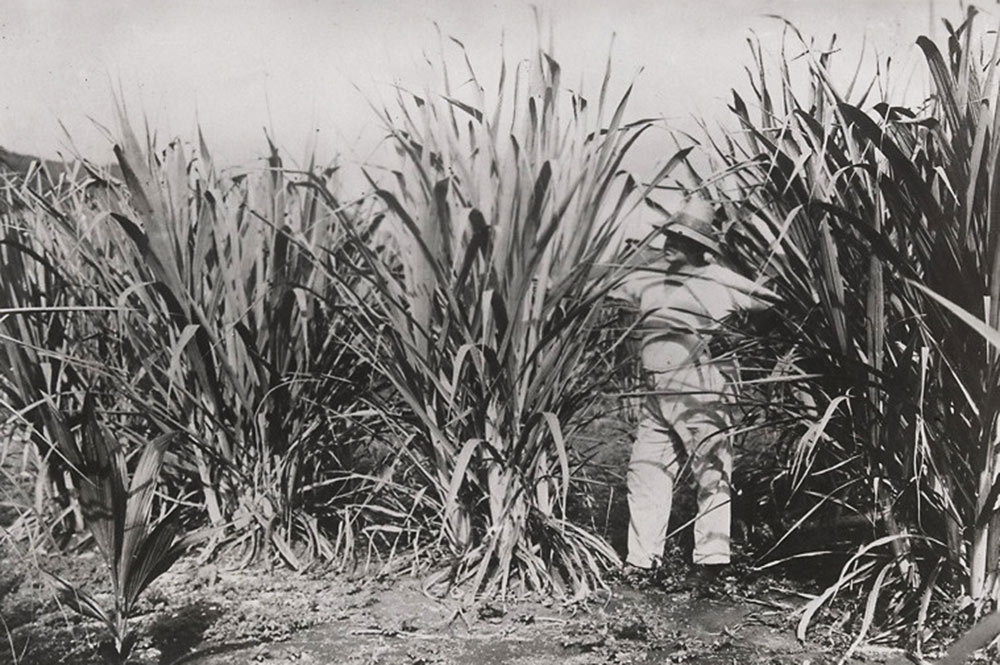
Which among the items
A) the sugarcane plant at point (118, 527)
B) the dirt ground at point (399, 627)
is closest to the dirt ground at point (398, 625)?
the dirt ground at point (399, 627)

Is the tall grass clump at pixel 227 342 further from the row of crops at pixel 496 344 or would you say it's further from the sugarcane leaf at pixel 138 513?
the sugarcane leaf at pixel 138 513

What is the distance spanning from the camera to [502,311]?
8.79 ft

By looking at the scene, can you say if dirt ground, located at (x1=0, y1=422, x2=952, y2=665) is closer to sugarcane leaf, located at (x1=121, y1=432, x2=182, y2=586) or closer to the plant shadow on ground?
the plant shadow on ground

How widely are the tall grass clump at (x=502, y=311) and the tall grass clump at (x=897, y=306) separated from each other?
467 millimetres

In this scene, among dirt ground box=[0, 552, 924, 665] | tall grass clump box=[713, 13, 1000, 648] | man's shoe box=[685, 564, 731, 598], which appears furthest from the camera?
man's shoe box=[685, 564, 731, 598]

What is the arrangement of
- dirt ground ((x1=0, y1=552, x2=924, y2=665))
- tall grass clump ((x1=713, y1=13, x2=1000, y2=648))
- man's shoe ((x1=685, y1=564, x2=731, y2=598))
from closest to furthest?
tall grass clump ((x1=713, y1=13, x2=1000, y2=648)) → dirt ground ((x1=0, y1=552, x2=924, y2=665)) → man's shoe ((x1=685, y1=564, x2=731, y2=598))

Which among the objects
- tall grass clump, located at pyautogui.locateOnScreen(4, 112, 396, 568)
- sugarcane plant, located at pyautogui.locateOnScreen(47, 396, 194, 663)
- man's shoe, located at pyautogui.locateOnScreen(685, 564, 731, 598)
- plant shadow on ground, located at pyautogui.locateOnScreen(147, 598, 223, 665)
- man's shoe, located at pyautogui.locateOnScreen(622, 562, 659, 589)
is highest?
tall grass clump, located at pyautogui.locateOnScreen(4, 112, 396, 568)

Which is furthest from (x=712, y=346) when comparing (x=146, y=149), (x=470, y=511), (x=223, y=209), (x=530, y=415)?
(x=146, y=149)

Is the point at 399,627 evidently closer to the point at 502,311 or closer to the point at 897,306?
the point at 502,311

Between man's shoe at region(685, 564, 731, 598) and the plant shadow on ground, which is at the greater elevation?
the plant shadow on ground

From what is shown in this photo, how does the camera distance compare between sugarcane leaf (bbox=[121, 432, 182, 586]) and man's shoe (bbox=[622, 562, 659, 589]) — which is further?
man's shoe (bbox=[622, 562, 659, 589])

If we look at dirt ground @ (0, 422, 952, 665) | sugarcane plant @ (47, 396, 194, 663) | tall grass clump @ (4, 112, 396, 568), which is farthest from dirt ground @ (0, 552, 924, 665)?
tall grass clump @ (4, 112, 396, 568)

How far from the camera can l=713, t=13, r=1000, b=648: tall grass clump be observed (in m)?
2.23

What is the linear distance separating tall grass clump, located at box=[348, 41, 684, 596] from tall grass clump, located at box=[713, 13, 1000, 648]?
47 centimetres
